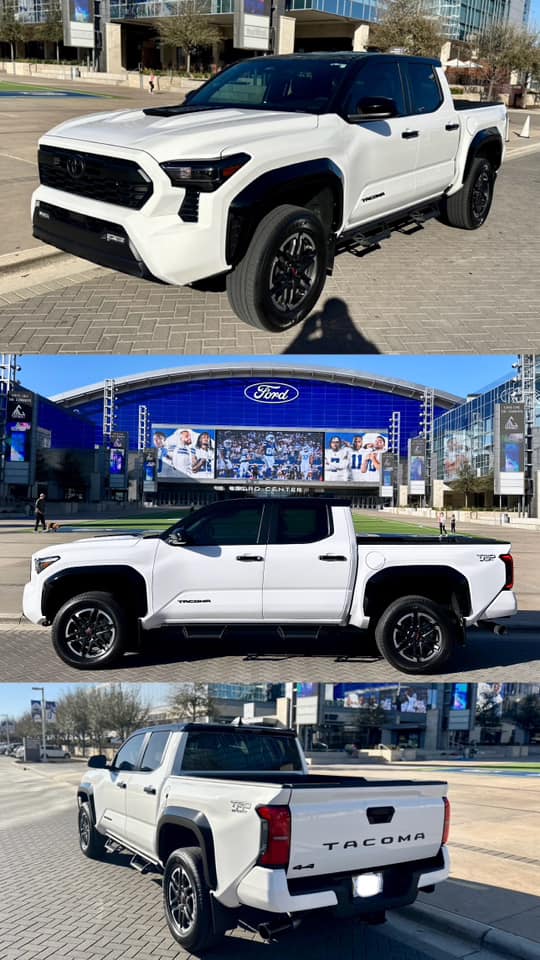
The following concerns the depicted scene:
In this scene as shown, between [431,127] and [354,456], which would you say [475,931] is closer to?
[354,456]

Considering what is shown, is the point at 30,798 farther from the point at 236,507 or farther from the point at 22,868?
the point at 236,507

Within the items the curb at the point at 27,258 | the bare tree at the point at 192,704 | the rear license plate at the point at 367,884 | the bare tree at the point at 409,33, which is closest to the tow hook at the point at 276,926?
the rear license plate at the point at 367,884

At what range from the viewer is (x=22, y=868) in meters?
7.63

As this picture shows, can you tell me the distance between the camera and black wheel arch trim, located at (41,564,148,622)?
7.10m

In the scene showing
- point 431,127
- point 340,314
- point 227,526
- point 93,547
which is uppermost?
point 431,127

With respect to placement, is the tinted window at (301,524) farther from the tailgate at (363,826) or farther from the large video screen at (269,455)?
the tailgate at (363,826)

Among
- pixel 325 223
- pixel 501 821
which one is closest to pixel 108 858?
pixel 501 821

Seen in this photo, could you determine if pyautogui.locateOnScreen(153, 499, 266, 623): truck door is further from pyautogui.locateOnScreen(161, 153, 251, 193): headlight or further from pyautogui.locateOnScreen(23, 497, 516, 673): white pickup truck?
pyautogui.locateOnScreen(161, 153, 251, 193): headlight

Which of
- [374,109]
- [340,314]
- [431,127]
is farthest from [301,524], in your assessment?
[431,127]

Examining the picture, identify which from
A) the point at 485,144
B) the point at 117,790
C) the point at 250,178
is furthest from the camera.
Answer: the point at 485,144

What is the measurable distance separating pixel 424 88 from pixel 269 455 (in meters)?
4.38

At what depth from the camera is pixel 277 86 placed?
8047mm

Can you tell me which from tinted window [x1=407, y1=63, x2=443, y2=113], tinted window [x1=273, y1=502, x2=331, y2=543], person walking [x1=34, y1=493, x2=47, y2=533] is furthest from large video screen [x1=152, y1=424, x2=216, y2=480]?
tinted window [x1=407, y1=63, x2=443, y2=113]

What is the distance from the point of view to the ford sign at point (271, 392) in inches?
321
